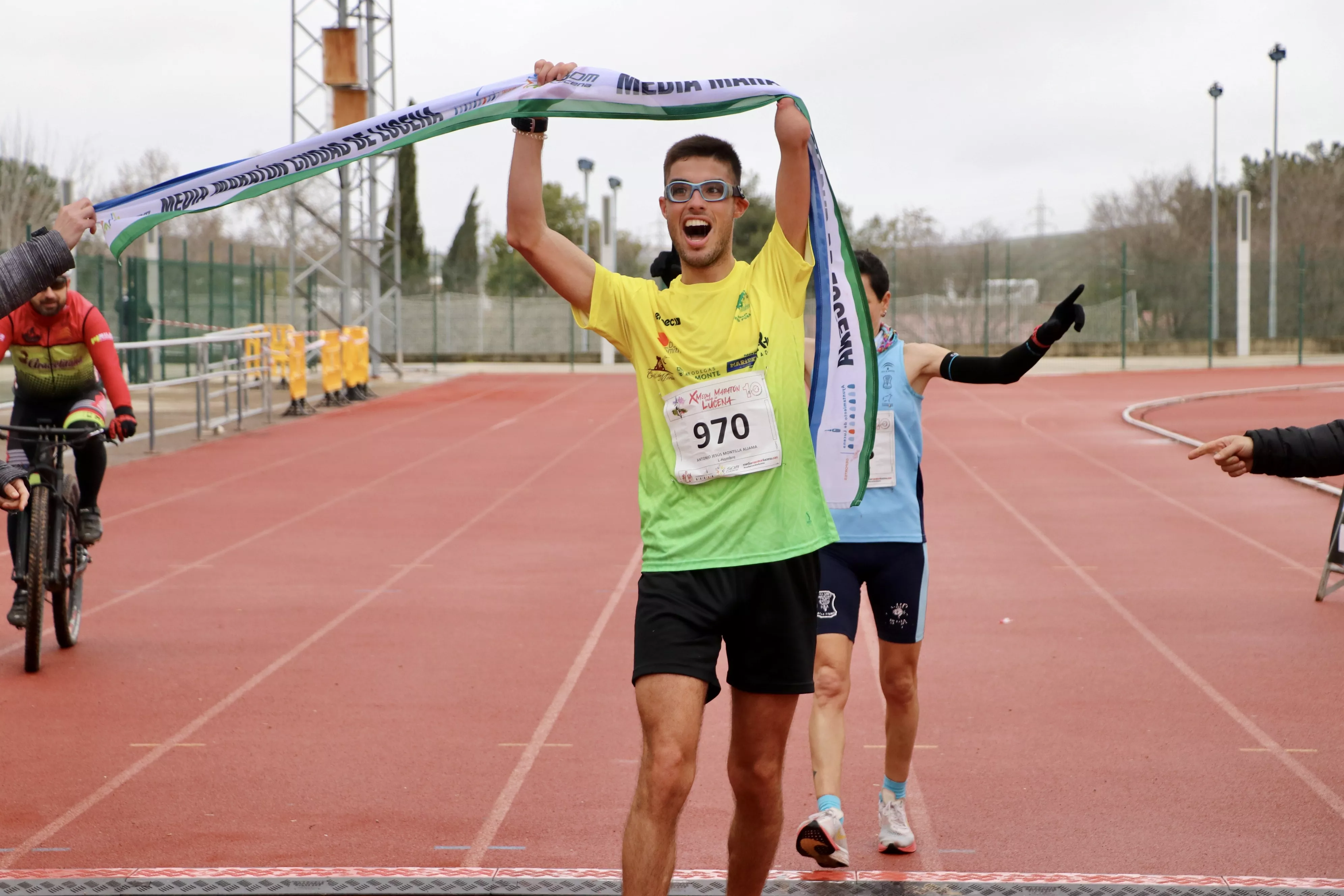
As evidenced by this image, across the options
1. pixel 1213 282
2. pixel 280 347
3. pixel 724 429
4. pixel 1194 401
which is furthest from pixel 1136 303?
pixel 724 429

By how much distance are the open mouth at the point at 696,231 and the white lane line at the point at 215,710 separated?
2835mm

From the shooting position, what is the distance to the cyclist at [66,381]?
7.06 metres

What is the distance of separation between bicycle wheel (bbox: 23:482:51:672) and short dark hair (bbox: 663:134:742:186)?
4474 mm

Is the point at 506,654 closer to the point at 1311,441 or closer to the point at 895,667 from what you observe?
the point at 895,667

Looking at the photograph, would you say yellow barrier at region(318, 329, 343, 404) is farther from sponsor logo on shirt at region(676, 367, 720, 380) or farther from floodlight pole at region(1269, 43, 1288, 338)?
floodlight pole at region(1269, 43, 1288, 338)

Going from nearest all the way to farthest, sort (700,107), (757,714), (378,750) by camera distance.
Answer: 1. (757,714)
2. (700,107)
3. (378,750)

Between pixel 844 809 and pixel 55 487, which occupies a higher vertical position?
pixel 55 487

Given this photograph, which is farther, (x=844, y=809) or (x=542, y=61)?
(x=844, y=809)

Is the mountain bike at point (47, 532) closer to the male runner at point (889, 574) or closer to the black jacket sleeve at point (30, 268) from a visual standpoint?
the black jacket sleeve at point (30, 268)

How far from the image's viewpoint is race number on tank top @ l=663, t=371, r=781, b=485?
3438 mm

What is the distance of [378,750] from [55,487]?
241 centimetres

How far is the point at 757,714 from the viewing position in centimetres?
347

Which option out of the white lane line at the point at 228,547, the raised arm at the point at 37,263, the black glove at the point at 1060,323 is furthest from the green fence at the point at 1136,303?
the raised arm at the point at 37,263

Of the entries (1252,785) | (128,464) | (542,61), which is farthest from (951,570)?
(128,464)
